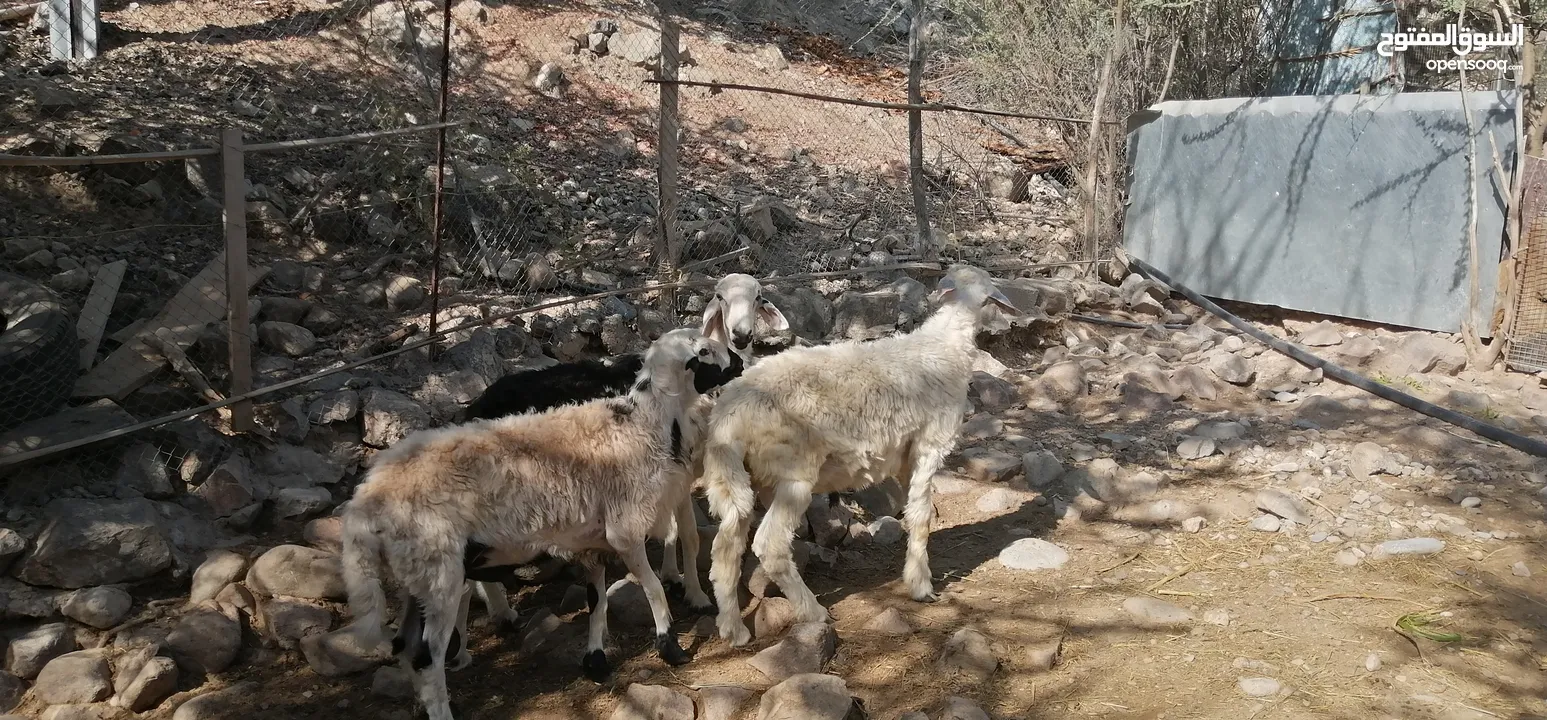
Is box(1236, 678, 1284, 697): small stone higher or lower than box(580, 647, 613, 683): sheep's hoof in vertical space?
higher

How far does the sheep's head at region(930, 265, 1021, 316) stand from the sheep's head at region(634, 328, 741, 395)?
144 cm

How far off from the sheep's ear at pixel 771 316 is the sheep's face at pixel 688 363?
3.04 feet

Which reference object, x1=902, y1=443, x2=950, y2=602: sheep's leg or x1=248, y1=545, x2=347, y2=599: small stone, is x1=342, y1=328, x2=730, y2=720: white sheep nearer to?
x1=248, y1=545, x2=347, y2=599: small stone

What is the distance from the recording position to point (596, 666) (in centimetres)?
473

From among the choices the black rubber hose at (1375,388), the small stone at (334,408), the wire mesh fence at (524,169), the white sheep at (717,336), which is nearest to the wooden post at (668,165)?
the wire mesh fence at (524,169)

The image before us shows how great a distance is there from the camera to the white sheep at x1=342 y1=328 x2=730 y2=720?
4.17 metres

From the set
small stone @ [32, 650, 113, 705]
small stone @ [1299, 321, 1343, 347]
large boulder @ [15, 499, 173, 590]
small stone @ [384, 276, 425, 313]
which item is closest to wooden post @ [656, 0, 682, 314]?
small stone @ [384, 276, 425, 313]

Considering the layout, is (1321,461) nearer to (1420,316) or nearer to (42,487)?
(1420,316)

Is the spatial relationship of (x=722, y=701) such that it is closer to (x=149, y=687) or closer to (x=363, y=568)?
(x=363, y=568)

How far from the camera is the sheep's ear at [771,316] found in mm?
6324

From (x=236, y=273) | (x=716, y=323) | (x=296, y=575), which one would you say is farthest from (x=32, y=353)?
(x=716, y=323)

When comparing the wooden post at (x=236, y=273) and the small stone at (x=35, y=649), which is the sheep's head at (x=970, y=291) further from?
the small stone at (x=35, y=649)

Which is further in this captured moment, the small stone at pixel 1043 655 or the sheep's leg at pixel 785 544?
the sheep's leg at pixel 785 544
